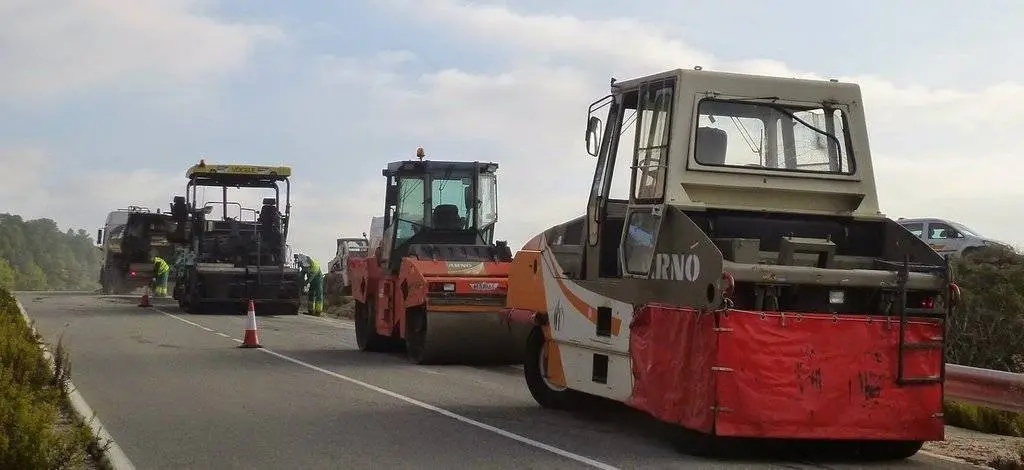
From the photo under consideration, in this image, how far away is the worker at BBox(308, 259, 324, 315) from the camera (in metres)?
34.4

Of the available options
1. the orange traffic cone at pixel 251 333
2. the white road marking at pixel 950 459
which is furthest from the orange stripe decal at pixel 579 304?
the orange traffic cone at pixel 251 333

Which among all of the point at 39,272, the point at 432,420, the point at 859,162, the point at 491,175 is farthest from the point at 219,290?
the point at 39,272

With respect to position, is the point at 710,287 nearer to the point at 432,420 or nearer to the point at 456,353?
the point at 432,420

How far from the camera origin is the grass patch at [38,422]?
7777 millimetres

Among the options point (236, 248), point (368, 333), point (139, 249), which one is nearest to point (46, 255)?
point (139, 249)

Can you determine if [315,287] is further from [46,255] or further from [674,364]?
[46,255]

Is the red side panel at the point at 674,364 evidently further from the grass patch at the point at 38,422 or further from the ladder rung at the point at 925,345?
the grass patch at the point at 38,422

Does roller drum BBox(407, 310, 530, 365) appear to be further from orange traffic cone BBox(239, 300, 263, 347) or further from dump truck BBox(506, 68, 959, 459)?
dump truck BBox(506, 68, 959, 459)

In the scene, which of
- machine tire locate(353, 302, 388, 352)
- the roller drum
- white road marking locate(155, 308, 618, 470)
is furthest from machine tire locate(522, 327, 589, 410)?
machine tire locate(353, 302, 388, 352)

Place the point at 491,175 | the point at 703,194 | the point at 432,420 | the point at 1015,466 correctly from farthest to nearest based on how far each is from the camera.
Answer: the point at 491,175
the point at 432,420
the point at 703,194
the point at 1015,466

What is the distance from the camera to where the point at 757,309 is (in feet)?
30.5

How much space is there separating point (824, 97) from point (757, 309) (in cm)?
257

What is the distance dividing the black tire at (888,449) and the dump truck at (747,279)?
0.9 inches

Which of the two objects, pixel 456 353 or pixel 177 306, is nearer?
pixel 456 353
